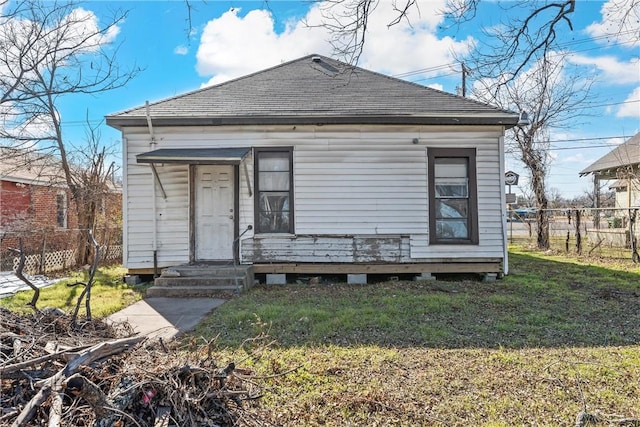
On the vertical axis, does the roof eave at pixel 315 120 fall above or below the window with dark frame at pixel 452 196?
above

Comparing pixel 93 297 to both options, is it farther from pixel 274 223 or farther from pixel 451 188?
pixel 451 188

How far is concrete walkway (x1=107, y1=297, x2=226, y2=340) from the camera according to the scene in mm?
4812

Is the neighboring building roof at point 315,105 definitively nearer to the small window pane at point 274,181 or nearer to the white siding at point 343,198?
the white siding at point 343,198

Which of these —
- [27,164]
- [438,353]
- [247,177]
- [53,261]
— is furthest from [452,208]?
[27,164]

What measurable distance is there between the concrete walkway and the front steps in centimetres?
22

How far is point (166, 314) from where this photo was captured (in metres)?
5.60

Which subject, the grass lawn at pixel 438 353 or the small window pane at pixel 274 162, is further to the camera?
the small window pane at pixel 274 162

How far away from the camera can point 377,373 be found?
338cm

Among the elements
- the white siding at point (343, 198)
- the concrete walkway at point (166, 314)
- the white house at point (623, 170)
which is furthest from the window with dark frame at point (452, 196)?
the white house at point (623, 170)

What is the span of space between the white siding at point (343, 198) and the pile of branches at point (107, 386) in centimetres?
506

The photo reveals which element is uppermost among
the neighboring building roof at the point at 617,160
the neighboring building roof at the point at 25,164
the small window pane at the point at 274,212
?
the neighboring building roof at the point at 617,160

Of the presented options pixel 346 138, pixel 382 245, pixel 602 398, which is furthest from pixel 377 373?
pixel 346 138

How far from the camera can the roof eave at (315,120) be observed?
7.55m

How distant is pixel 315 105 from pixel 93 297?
218 inches
